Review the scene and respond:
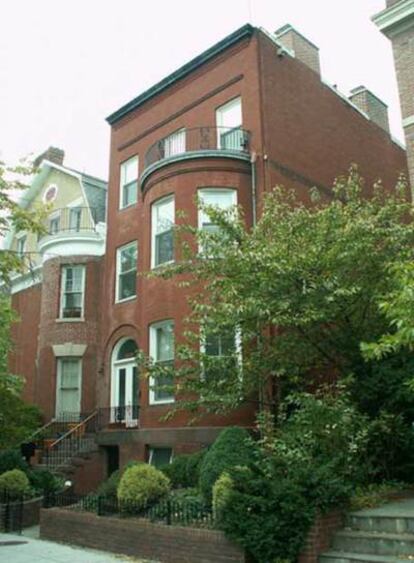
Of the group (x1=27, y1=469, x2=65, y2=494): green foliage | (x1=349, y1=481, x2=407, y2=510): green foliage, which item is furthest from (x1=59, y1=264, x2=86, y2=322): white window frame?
(x1=349, y1=481, x2=407, y2=510): green foliage

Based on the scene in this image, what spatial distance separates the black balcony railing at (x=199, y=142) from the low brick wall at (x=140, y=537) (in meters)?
11.4

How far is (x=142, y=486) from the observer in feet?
39.4

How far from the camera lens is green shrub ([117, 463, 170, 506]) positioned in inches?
471

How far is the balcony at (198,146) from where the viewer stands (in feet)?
62.2

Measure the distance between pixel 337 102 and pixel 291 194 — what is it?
29.9 feet

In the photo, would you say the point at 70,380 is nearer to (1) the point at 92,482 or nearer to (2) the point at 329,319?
(1) the point at 92,482

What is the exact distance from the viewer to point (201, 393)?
1423 centimetres

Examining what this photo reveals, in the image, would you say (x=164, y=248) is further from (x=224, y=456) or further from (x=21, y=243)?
(x=21, y=243)

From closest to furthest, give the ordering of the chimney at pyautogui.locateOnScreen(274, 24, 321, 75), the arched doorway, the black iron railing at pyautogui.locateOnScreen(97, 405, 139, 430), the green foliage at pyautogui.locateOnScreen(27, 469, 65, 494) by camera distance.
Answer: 1. the green foliage at pyautogui.locateOnScreen(27, 469, 65, 494)
2. the black iron railing at pyautogui.locateOnScreen(97, 405, 139, 430)
3. the arched doorway
4. the chimney at pyautogui.locateOnScreen(274, 24, 321, 75)

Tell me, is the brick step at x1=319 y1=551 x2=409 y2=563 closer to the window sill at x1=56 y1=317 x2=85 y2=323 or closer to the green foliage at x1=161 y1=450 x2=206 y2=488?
the green foliage at x1=161 y1=450 x2=206 y2=488

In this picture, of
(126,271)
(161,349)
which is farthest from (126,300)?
(161,349)

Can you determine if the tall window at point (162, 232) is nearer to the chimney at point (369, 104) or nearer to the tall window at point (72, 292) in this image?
the tall window at point (72, 292)

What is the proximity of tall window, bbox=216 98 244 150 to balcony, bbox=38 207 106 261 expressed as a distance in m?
7.48

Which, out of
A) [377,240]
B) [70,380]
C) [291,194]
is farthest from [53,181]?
[377,240]
